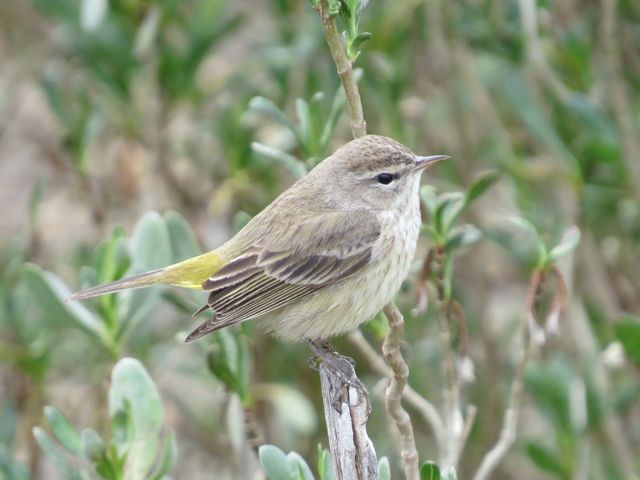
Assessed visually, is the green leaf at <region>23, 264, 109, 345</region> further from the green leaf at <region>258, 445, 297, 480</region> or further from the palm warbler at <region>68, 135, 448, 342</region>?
the green leaf at <region>258, 445, 297, 480</region>

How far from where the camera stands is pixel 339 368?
13.3 feet

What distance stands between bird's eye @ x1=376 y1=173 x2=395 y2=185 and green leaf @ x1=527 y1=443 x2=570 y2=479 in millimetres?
1339

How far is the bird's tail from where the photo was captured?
4156mm

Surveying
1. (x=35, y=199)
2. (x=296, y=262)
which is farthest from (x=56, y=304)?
(x=35, y=199)

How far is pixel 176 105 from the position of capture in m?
5.96

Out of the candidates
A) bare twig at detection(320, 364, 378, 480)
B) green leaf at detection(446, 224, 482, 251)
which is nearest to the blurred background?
green leaf at detection(446, 224, 482, 251)

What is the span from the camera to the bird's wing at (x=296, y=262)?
4.24 m

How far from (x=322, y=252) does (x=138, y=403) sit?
1.06m

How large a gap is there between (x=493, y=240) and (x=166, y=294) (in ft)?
6.29

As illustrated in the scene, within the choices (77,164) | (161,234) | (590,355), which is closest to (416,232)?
(161,234)

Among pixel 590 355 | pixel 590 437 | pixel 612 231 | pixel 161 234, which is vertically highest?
pixel 161 234

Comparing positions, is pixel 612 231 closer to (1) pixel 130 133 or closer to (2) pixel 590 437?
(2) pixel 590 437

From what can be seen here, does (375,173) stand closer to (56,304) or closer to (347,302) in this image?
(347,302)

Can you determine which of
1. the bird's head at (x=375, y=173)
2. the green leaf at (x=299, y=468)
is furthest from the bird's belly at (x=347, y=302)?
→ the green leaf at (x=299, y=468)
